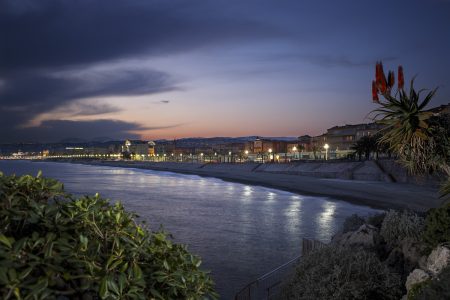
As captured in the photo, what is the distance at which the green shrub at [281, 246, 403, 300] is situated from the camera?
7.58 metres

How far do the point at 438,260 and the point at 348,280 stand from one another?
1.64 metres

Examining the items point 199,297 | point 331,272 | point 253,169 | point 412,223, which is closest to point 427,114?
point 412,223

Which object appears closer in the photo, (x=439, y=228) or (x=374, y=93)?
(x=439, y=228)

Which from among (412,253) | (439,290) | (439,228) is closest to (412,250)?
(412,253)

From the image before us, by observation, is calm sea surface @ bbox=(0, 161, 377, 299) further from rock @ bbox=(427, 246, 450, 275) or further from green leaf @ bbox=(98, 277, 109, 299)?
green leaf @ bbox=(98, 277, 109, 299)

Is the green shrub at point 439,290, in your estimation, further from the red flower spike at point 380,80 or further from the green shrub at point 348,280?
the red flower spike at point 380,80

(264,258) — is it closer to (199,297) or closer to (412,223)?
(412,223)

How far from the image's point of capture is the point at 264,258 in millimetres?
17891

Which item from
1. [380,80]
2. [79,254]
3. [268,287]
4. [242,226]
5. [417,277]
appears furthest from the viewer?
[242,226]

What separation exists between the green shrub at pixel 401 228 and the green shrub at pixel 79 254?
25.7ft

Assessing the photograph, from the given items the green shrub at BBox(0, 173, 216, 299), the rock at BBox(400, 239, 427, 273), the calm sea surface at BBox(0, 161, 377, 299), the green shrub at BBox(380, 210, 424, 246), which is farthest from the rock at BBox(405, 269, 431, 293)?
the calm sea surface at BBox(0, 161, 377, 299)

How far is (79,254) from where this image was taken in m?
2.49

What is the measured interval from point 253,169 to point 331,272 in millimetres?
92226

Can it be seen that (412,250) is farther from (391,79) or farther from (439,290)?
(439,290)
